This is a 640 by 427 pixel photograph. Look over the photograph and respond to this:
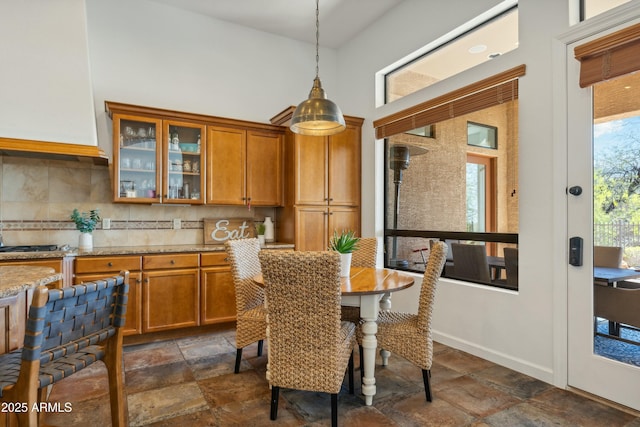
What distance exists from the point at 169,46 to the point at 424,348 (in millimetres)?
3935

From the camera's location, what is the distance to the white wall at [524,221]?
2559mm

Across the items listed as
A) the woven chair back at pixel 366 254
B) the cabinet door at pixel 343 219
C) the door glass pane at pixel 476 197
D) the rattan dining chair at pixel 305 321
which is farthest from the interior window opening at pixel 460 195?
the rattan dining chair at pixel 305 321

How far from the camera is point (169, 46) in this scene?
4023mm

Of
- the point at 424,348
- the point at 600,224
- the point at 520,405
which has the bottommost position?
the point at 520,405

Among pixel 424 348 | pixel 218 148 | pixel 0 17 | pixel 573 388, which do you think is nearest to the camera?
pixel 424 348

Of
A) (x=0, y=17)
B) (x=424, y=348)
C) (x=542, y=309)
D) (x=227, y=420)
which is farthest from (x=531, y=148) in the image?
(x=0, y=17)

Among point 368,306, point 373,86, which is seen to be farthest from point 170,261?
point 373,86

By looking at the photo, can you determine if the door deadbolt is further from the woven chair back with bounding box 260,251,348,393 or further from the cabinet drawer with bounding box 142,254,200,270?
the cabinet drawer with bounding box 142,254,200,270

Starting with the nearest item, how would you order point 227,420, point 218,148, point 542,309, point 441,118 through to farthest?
point 227,420
point 542,309
point 441,118
point 218,148

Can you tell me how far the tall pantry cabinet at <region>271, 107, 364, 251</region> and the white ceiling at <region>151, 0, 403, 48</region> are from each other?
1.12 metres

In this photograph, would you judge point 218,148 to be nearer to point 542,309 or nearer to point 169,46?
point 169,46

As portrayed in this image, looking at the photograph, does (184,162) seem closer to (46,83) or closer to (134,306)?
(46,83)

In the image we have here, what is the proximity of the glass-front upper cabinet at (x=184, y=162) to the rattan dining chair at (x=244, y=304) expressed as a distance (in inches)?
49.1

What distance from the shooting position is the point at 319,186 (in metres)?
4.12
